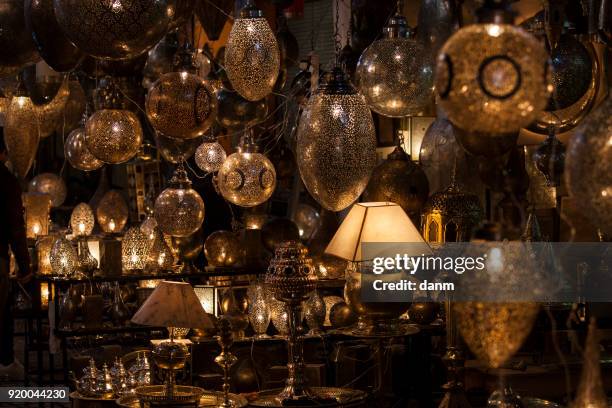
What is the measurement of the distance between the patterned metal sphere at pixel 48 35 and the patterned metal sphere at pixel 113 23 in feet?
1.82

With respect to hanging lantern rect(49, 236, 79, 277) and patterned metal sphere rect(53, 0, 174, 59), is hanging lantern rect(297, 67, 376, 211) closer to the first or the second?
patterned metal sphere rect(53, 0, 174, 59)

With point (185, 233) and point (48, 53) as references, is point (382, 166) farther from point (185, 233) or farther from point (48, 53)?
point (48, 53)

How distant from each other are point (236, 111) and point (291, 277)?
7.00 feet

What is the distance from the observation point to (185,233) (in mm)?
6441

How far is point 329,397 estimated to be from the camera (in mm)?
4738

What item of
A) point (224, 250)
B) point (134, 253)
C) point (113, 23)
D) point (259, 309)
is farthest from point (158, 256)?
point (113, 23)

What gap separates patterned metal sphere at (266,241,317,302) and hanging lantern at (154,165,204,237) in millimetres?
1659

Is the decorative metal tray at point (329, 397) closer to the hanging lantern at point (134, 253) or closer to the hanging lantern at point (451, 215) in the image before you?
the hanging lantern at point (451, 215)

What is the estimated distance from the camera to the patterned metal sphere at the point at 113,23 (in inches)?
131

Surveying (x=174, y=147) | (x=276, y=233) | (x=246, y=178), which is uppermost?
(x=174, y=147)

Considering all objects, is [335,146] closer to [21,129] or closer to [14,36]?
[14,36]

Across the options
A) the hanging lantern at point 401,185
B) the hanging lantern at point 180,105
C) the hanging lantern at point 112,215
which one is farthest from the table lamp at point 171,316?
the hanging lantern at point 112,215

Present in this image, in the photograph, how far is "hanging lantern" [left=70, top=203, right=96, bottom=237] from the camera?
8500 millimetres

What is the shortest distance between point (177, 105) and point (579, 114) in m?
1.69
